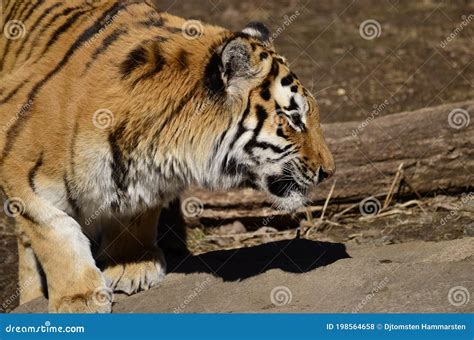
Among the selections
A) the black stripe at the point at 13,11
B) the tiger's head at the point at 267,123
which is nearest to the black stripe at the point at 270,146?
the tiger's head at the point at 267,123

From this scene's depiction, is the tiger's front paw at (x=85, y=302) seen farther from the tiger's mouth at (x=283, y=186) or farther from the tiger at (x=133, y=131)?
the tiger's mouth at (x=283, y=186)

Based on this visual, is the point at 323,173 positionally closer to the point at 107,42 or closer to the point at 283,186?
the point at 283,186

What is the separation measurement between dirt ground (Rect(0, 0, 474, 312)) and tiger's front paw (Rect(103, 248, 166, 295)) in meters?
0.21

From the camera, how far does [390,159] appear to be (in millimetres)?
5844

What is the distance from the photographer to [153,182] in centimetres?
458

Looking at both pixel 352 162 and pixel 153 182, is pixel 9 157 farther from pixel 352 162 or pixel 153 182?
pixel 352 162

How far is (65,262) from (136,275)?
64 centimetres

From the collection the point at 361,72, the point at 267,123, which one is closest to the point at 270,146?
the point at 267,123

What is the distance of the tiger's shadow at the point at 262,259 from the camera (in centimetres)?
497

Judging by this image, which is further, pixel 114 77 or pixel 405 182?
pixel 405 182

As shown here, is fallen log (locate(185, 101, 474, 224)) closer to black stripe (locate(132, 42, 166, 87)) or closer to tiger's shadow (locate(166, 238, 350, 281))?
tiger's shadow (locate(166, 238, 350, 281))

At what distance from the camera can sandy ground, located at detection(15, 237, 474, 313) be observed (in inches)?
164

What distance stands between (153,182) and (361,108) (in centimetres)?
316

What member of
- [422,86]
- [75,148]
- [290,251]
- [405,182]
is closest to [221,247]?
[290,251]
